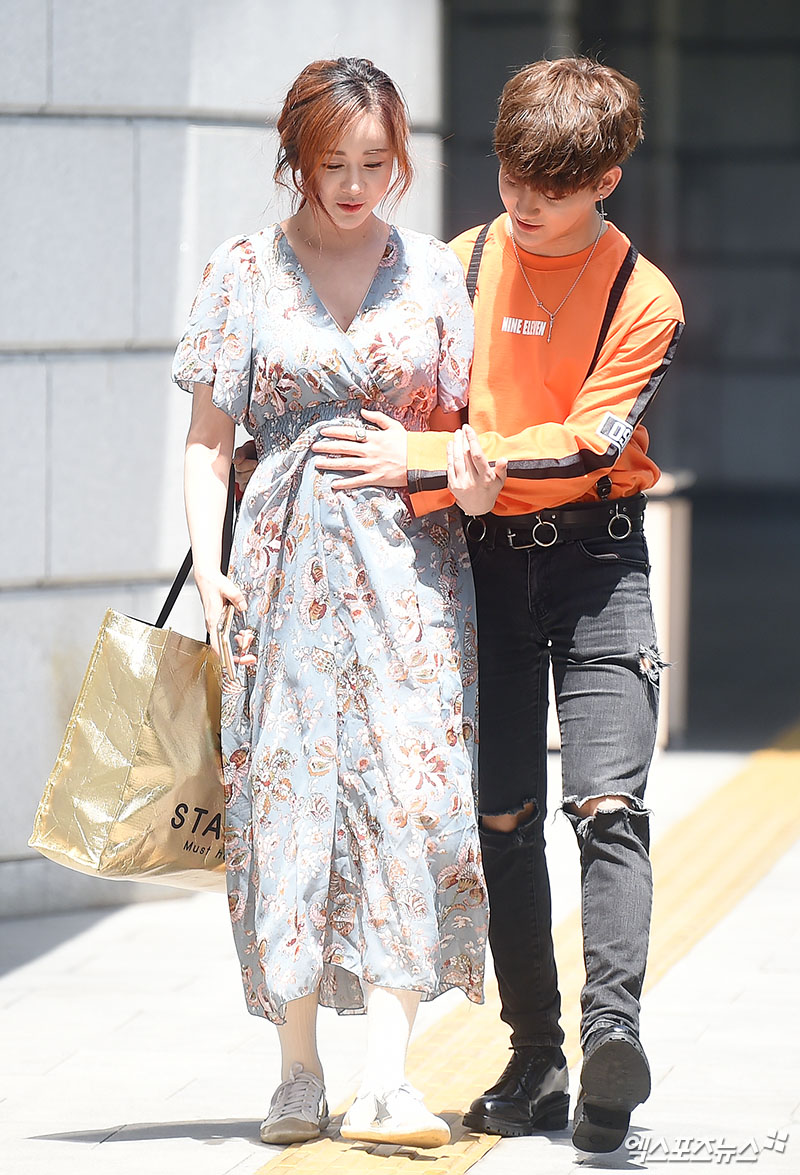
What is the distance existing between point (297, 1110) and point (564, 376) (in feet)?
4.51

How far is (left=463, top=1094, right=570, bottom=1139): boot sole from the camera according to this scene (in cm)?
341

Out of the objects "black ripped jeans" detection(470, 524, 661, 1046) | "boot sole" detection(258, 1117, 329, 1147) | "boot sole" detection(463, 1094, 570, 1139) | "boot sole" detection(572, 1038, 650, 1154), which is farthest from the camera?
"boot sole" detection(463, 1094, 570, 1139)

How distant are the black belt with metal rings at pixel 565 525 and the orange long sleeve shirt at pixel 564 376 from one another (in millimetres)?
18

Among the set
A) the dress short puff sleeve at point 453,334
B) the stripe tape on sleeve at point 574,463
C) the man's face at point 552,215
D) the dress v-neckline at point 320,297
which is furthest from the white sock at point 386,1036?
the man's face at point 552,215

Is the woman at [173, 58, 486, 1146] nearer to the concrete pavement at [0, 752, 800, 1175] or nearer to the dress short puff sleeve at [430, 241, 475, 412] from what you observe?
the dress short puff sleeve at [430, 241, 475, 412]

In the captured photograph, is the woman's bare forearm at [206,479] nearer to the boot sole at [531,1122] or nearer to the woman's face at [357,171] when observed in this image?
the woman's face at [357,171]

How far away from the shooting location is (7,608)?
207 inches

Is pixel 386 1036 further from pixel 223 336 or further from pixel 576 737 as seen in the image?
pixel 223 336

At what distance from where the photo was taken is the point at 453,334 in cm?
328

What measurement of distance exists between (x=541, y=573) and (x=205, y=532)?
599 millimetres

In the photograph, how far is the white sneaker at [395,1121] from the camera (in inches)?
124

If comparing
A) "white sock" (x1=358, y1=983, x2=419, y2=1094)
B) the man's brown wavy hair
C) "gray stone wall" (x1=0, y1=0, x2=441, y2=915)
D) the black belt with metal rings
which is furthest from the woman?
"gray stone wall" (x1=0, y1=0, x2=441, y2=915)

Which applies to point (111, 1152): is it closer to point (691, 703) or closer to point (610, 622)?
point (610, 622)

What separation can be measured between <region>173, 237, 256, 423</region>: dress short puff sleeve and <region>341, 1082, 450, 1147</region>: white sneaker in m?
1.20
